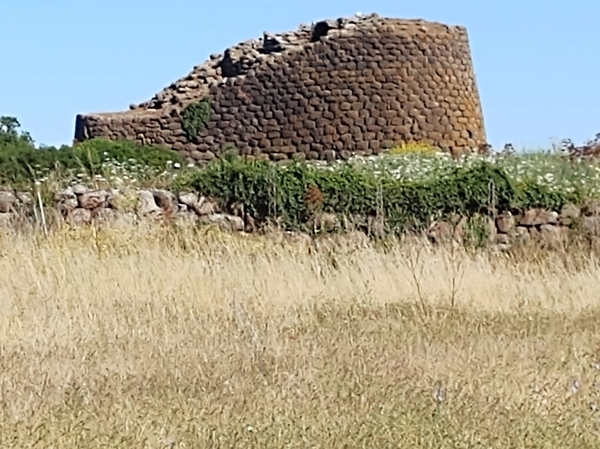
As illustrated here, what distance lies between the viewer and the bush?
14.6 meters

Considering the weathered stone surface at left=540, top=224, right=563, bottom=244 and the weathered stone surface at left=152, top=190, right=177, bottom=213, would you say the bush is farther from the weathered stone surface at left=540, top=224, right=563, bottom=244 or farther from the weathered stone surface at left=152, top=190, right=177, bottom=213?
the weathered stone surface at left=152, top=190, right=177, bottom=213

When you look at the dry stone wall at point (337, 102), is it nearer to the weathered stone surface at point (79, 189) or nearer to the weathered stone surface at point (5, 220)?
the weathered stone surface at point (79, 189)

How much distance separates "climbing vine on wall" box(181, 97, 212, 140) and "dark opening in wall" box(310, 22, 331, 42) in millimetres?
3357

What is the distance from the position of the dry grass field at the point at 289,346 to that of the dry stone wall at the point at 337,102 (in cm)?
1371

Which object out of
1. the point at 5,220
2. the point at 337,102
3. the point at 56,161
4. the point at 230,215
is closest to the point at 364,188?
the point at 230,215

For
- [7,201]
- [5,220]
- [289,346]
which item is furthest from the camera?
[7,201]

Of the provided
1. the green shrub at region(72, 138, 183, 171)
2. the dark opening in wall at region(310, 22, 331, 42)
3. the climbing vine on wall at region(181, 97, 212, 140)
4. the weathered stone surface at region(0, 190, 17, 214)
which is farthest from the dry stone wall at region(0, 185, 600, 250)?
the dark opening in wall at region(310, 22, 331, 42)

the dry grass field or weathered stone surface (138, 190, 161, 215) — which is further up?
weathered stone surface (138, 190, 161, 215)

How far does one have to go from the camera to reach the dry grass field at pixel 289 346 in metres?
4.97

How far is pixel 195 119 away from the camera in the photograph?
2650 centimetres

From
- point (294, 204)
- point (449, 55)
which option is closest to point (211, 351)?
point (294, 204)

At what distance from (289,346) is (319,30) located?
21.3m

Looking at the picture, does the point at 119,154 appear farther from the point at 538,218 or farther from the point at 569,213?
the point at 569,213

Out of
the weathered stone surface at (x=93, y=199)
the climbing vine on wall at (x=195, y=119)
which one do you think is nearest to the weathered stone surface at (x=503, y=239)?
the weathered stone surface at (x=93, y=199)
